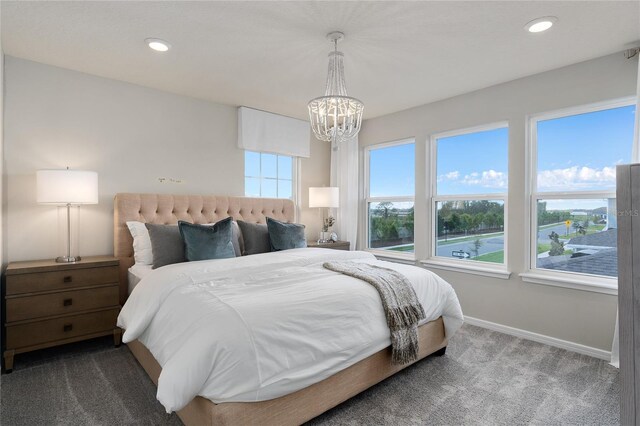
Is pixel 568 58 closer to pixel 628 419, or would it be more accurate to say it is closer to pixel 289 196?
pixel 628 419

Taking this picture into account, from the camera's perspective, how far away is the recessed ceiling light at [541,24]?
2277 millimetres

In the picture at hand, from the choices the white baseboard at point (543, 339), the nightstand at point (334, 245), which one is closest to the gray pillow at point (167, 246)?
the nightstand at point (334, 245)

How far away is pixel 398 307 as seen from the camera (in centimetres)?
224

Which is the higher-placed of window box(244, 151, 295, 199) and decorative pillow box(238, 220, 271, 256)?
window box(244, 151, 295, 199)

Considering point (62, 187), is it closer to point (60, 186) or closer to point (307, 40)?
point (60, 186)

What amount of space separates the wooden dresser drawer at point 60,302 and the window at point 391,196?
3.33 metres

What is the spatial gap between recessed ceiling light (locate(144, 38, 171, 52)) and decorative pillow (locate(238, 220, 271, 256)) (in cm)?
170

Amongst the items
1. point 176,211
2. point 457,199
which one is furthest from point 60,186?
point 457,199

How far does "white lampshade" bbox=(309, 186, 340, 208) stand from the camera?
4.57 m

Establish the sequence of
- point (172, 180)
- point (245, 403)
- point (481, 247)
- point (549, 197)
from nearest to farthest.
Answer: point (245, 403)
point (549, 197)
point (172, 180)
point (481, 247)

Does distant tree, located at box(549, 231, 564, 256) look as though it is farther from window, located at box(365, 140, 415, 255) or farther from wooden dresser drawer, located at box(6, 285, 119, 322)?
wooden dresser drawer, located at box(6, 285, 119, 322)

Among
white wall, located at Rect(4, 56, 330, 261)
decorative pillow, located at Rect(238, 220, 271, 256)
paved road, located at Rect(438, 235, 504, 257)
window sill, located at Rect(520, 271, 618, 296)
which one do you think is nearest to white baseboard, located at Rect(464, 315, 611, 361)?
window sill, located at Rect(520, 271, 618, 296)

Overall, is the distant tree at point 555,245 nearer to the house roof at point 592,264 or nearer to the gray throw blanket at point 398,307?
the house roof at point 592,264

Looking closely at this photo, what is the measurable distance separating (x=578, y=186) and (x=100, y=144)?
4.58m
